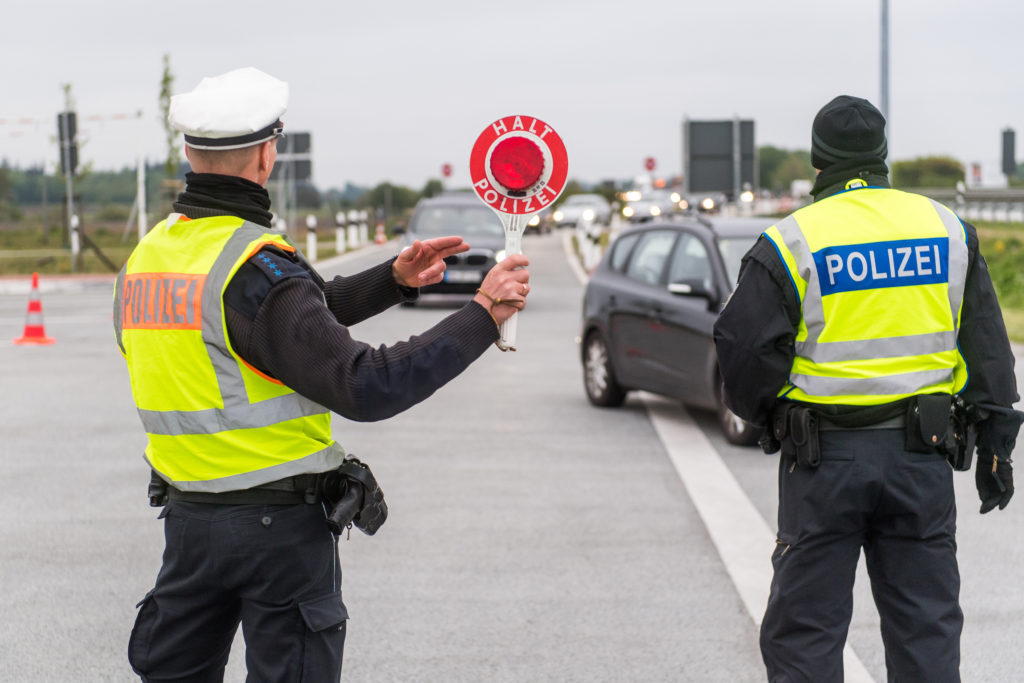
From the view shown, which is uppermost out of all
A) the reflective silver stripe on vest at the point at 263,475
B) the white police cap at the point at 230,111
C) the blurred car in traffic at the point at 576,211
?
the white police cap at the point at 230,111

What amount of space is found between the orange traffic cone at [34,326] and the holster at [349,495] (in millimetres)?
14119

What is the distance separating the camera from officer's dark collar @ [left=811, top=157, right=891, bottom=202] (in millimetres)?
3930

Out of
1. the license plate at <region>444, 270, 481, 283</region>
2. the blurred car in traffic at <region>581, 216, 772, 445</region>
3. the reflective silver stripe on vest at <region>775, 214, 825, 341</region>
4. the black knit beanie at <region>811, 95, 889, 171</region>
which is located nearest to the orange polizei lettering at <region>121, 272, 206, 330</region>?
the reflective silver stripe on vest at <region>775, 214, 825, 341</region>

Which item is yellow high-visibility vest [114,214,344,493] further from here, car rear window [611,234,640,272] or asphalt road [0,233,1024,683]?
car rear window [611,234,640,272]

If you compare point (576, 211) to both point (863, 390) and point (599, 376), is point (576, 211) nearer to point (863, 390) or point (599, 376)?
point (599, 376)

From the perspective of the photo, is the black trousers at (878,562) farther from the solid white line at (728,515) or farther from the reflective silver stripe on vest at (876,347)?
the solid white line at (728,515)

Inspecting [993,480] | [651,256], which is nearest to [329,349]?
[993,480]

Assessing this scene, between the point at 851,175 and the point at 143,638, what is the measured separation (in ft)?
7.15

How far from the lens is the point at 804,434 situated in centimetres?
378

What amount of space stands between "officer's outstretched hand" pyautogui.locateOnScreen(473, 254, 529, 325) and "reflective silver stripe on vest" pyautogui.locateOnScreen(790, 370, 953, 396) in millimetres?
1077

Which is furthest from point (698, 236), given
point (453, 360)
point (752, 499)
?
point (453, 360)

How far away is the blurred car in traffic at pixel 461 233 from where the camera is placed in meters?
22.5

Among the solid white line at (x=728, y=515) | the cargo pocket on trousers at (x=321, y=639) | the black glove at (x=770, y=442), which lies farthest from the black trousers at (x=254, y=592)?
the solid white line at (x=728, y=515)

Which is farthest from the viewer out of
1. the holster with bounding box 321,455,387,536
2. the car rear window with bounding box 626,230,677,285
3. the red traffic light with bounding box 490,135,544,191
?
the car rear window with bounding box 626,230,677,285
